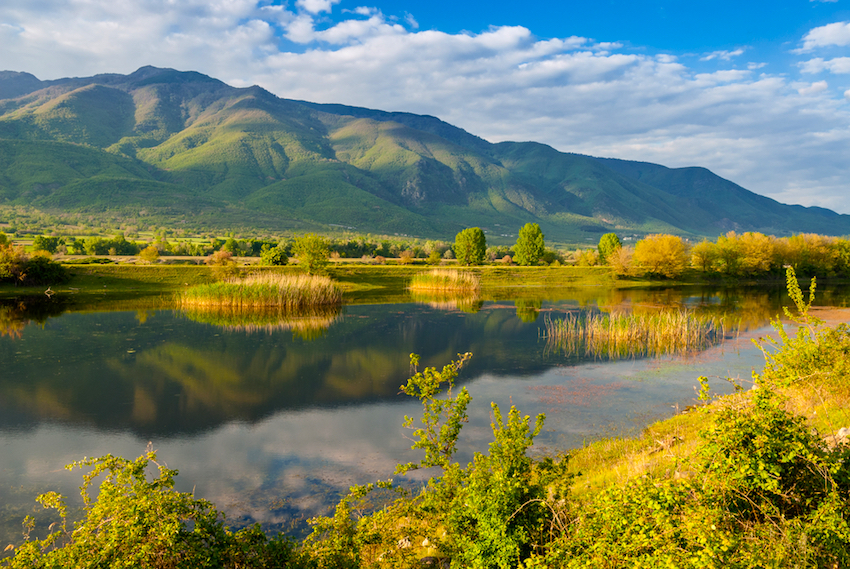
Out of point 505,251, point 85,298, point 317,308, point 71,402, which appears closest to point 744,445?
point 71,402

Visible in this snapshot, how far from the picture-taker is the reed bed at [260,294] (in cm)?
3903

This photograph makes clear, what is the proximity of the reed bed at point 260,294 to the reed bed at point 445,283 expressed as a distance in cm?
1763

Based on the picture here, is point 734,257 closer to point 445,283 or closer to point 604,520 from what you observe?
point 445,283

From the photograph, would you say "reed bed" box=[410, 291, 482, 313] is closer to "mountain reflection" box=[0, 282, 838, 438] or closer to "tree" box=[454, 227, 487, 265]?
"mountain reflection" box=[0, 282, 838, 438]

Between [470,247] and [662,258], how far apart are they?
26132 mm

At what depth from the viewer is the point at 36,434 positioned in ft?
43.2

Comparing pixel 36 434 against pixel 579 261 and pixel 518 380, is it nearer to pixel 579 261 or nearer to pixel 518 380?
pixel 518 380

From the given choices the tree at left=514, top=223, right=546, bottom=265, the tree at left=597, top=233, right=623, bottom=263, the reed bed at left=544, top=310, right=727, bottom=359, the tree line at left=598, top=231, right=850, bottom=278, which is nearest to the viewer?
the reed bed at left=544, top=310, right=727, bottom=359

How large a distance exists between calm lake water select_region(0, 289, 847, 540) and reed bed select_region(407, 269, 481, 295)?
24.0m

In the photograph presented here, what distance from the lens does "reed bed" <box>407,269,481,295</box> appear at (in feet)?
185

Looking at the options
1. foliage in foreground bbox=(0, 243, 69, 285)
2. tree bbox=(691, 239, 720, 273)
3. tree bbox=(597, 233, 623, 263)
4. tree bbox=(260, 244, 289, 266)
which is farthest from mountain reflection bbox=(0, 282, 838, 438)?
tree bbox=(597, 233, 623, 263)

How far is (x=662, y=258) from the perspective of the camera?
2702 inches

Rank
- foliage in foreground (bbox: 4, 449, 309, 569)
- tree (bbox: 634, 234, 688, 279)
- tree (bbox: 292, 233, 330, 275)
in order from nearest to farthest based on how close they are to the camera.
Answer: foliage in foreground (bbox: 4, 449, 309, 569), tree (bbox: 292, 233, 330, 275), tree (bbox: 634, 234, 688, 279)

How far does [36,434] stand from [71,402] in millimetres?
2694
